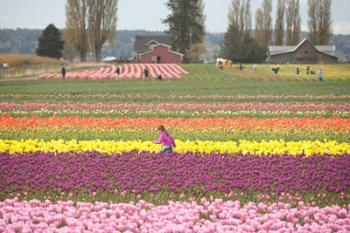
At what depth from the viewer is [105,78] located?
61406mm

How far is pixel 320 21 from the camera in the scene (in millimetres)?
101250

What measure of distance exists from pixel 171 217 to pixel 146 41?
119 metres

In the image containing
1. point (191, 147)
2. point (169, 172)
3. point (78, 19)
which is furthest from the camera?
point (78, 19)

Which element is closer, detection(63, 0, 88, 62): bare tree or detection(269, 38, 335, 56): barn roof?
detection(63, 0, 88, 62): bare tree

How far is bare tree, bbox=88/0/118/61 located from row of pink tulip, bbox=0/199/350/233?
252ft

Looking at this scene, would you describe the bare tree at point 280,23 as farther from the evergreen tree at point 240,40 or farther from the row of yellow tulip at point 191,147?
the row of yellow tulip at point 191,147

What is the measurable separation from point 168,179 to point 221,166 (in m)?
1.39

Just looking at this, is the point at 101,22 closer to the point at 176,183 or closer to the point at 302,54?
the point at 302,54

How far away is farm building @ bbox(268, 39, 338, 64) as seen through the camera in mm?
104812

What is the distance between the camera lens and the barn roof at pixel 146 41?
12431cm

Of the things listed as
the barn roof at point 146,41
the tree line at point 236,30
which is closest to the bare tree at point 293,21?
the tree line at point 236,30

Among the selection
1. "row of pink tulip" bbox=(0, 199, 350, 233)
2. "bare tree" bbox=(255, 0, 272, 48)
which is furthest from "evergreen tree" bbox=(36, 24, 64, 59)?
"row of pink tulip" bbox=(0, 199, 350, 233)

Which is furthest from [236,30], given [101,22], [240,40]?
[101,22]

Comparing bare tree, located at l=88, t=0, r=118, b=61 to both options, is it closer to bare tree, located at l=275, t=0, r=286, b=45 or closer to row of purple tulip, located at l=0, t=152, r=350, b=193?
bare tree, located at l=275, t=0, r=286, b=45
